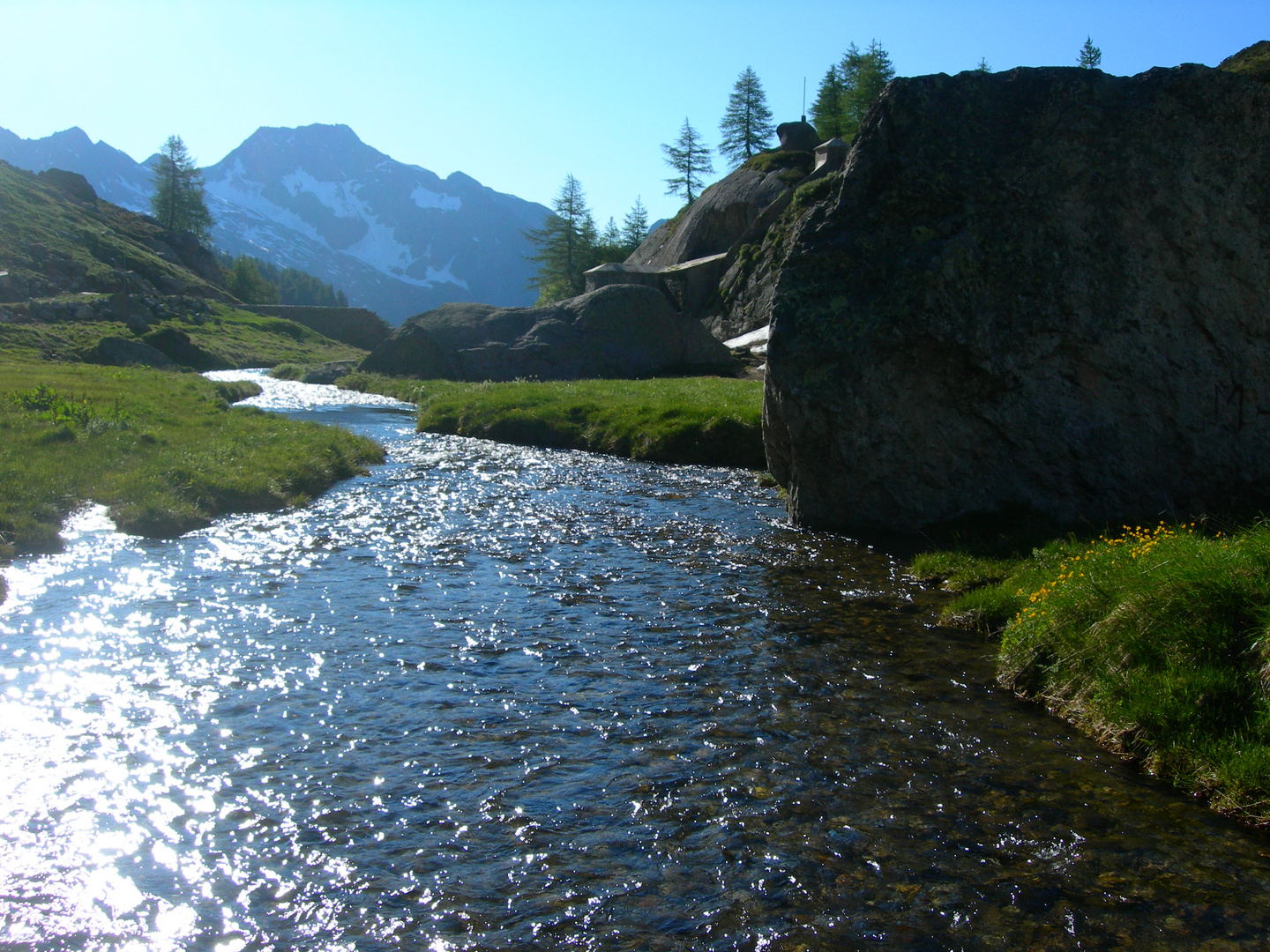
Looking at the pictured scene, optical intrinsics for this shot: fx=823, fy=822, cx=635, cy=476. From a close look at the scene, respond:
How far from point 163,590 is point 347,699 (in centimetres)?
543

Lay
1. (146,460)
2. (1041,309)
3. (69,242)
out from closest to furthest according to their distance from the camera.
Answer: (1041,309) → (146,460) → (69,242)

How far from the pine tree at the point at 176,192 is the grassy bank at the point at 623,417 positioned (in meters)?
137

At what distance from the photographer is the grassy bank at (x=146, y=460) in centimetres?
1603

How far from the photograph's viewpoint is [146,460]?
19531 mm

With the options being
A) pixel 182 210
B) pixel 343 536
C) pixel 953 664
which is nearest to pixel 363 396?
pixel 343 536

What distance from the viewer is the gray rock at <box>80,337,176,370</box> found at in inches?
2206

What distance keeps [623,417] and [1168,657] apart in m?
21.4

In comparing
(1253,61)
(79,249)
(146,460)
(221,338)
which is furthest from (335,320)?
(1253,61)

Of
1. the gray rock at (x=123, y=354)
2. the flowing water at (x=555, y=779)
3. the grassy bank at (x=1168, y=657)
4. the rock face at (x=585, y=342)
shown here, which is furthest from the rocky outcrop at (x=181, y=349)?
the grassy bank at (x=1168, y=657)

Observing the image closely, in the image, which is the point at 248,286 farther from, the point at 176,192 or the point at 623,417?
the point at 623,417

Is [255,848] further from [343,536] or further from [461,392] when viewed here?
[461,392]

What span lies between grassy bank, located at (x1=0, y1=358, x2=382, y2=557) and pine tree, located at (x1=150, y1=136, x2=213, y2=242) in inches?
5451

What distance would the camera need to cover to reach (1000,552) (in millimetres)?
13234

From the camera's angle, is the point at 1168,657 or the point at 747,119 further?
the point at 747,119
